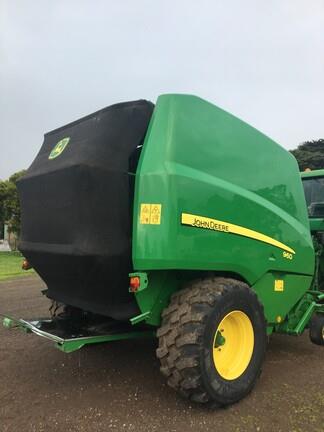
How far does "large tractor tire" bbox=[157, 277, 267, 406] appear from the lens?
124 inches

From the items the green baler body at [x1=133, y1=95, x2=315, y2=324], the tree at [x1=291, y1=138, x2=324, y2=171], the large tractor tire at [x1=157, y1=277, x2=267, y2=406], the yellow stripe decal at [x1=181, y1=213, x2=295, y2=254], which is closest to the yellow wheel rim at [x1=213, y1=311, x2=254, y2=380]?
the large tractor tire at [x1=157, y1=277, x2=267, y2=406]

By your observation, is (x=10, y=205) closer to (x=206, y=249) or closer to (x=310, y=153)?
(x=310, y=153)

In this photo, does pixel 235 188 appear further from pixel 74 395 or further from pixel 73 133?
pixel 74 395

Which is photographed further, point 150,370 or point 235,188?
point 150,370

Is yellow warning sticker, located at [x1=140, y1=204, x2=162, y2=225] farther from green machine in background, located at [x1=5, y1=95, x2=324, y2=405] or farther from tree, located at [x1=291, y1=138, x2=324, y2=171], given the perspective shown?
tree, located at [x1=291, y1=138, x2=324, y2=171]

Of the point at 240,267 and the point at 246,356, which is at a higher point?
the point at 240,267

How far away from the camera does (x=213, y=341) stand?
3.32 metres

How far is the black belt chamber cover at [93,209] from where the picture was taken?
3285mm

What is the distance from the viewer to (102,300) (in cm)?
352

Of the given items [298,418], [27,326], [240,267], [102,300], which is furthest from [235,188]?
[27,326]

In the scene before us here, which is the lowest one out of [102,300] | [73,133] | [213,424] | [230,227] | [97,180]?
[213,424]

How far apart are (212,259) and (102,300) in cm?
95

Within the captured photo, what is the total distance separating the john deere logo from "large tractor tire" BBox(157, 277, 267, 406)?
1618 mm

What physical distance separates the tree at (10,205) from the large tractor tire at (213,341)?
22286mm
